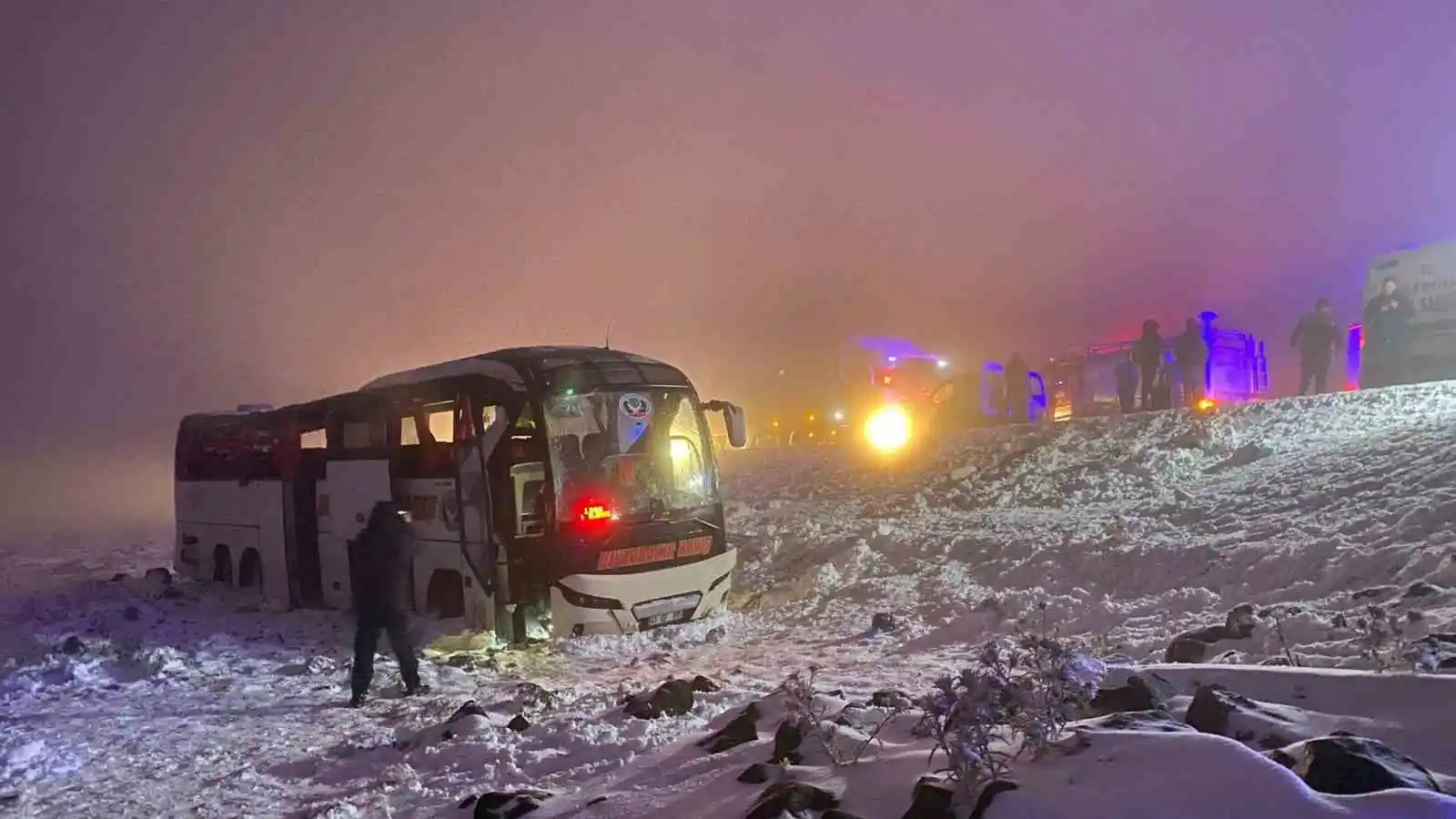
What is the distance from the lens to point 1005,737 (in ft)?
14.2

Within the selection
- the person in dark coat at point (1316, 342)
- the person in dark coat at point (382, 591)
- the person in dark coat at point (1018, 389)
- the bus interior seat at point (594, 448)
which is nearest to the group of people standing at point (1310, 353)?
the person in dark coat at point (1316, 342)

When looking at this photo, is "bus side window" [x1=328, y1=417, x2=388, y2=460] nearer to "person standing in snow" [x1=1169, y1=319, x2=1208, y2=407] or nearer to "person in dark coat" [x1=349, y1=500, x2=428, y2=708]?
"person in dark coat" [x1=349, y1=500, x2=428, y2=708]

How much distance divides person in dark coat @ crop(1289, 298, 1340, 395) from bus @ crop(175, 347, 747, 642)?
43.6ft

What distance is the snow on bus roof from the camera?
39.0ft

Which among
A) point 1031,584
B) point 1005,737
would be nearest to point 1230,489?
point 1031,584

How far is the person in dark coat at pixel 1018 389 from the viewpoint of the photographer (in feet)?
76.2

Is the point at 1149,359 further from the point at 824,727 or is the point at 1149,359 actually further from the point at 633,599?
the point at 824,727

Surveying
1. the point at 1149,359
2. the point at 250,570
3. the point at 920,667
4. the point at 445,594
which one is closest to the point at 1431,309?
the point at 1149,359

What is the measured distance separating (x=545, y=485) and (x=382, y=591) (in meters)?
2.30

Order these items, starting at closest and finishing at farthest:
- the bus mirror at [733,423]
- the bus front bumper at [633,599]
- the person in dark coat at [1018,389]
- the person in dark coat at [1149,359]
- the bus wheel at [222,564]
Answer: the bus front bumper at [633,599]
the bus mirror at [733,423]
the bus wheel at [222,564]
the person in dark coat at [1149,359]
the person in dark coat at [1018,389]

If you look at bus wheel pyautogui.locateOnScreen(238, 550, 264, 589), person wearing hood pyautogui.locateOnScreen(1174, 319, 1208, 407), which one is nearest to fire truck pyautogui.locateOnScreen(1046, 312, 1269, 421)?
person wearing hood pyautogui.locateOnScreen(1174, 319, 1208, 407)

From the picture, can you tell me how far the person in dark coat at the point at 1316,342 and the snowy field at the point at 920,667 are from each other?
173 inches

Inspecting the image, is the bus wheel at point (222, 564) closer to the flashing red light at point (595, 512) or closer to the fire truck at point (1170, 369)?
the flashing red light at point (595, 512)

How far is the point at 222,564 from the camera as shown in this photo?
1770 cm
